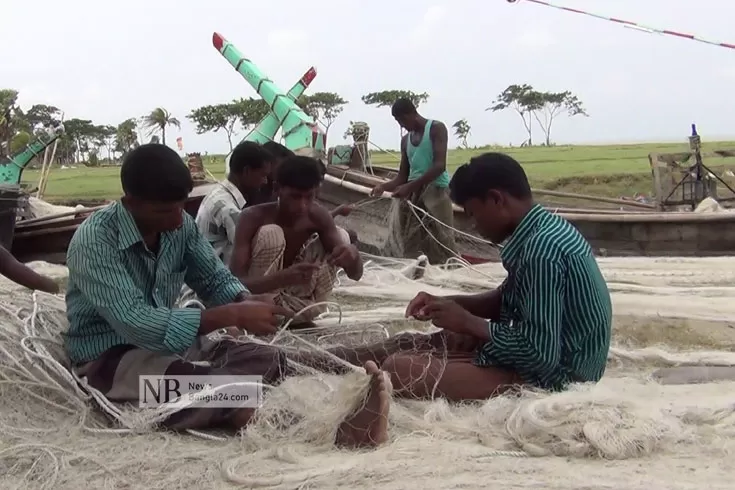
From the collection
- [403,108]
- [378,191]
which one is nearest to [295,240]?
[403,108]

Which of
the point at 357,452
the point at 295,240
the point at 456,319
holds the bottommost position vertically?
the point at 357,452

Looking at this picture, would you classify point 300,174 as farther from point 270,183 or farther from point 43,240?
point 43,240

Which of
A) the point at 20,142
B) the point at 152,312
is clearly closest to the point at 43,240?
the point at 20,142

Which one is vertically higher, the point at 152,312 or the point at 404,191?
the point at 404,191

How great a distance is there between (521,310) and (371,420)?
65 centimetres

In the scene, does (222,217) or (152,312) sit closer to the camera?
(152,312)

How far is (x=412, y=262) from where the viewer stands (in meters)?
6.32

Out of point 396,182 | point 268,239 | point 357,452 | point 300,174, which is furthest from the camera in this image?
point 396,182

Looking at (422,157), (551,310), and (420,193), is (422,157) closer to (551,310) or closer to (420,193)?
(420,193)

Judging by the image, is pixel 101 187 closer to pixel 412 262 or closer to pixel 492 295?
pixel 412 262

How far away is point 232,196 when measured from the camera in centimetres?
442

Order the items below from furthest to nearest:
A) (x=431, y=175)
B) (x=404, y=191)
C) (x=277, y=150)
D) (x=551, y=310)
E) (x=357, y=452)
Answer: (x=404, y=191) < (x=431, y=175) < (x=277, y=150) < (x=551, y=310) < (x=357, y=452)

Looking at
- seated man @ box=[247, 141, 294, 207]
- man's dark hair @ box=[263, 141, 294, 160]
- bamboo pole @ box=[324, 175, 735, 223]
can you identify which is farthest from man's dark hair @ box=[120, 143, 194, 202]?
bamboo pole @ box=[324, 175, 735, 223]

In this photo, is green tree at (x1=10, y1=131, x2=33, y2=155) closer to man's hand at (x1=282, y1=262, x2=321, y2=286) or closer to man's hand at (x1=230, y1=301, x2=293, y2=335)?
man's hand at (x1=282, y1=262, x2=321, y2=286)
